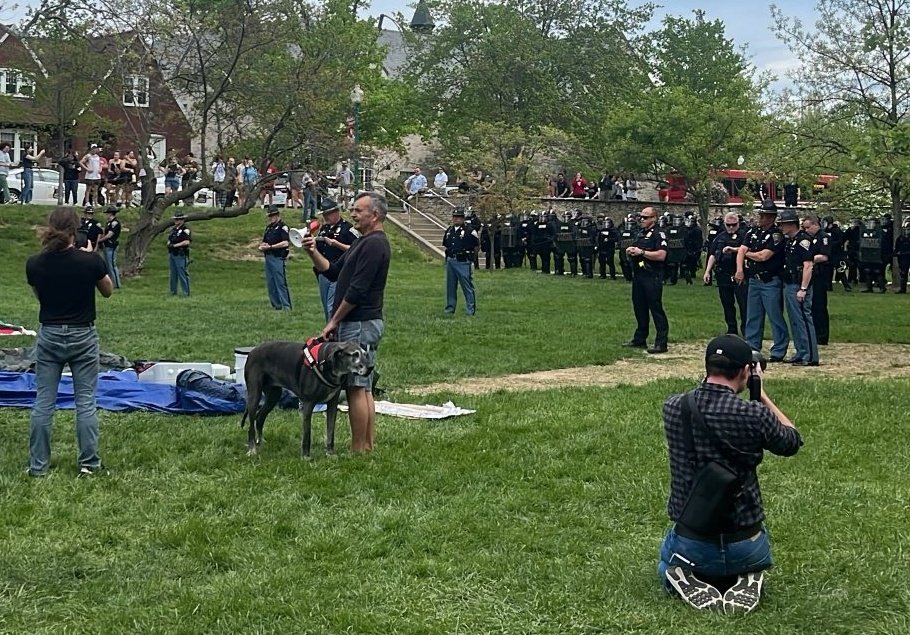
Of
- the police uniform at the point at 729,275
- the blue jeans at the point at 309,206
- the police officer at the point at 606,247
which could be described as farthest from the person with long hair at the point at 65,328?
the blue jeans at the point at 309,206

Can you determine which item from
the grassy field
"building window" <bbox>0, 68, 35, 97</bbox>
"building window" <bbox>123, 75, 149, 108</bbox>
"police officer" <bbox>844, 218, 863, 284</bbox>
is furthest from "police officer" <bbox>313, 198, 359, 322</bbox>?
"building window" <bbox>0, 68, 35, 97</bbox>

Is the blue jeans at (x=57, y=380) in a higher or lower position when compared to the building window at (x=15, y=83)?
lower

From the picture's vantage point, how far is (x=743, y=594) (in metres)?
4.71

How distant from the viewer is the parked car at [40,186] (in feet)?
109

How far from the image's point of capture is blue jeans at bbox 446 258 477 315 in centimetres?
1702

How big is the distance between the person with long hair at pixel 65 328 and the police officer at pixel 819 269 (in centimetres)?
834

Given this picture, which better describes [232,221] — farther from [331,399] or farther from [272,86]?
[331,399]

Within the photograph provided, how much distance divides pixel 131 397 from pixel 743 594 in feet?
20.4

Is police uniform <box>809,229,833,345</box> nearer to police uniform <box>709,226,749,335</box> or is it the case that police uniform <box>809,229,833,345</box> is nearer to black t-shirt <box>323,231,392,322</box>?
police uniform <box>709,226,749,335</box>

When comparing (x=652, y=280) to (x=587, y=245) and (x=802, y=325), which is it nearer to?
(x=802, y=325)

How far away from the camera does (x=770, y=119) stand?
28281mm

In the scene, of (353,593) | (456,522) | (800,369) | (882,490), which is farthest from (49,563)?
(800,369)

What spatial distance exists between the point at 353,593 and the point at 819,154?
22.4 m

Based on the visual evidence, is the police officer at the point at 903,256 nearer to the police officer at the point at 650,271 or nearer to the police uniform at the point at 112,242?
the police officer at the point at 650,271
